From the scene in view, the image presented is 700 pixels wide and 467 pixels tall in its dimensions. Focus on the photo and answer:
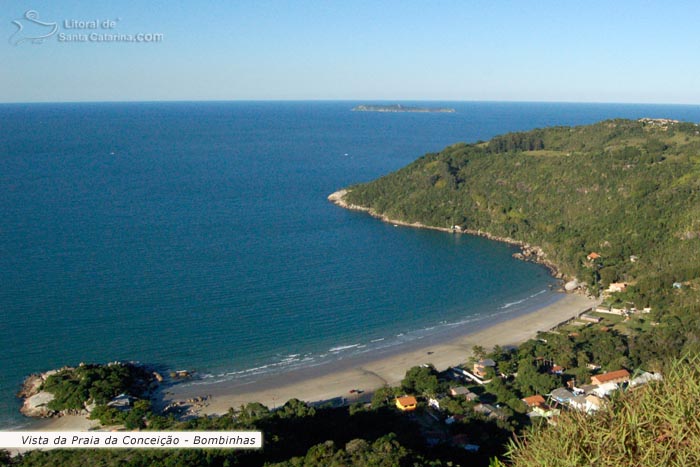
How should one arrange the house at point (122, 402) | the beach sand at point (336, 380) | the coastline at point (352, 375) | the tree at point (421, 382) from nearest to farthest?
the house at point (122, 402) → the tree at point (421, 382) → the beach sand at point (336, 380) → the coastline at point (352, 375)

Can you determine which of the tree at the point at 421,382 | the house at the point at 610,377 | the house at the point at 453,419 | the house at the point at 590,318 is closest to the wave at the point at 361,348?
the house at the point at 590,318

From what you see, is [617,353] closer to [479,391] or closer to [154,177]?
[479,391]

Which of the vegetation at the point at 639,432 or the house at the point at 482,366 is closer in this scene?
the vegetation at the point at 639,432

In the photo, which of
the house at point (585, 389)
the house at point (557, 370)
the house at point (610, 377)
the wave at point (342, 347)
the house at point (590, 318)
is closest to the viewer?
the house at point (585, 389)

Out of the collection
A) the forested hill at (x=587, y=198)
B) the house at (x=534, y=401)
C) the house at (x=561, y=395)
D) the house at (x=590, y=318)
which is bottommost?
the house at (x=590, y=318)

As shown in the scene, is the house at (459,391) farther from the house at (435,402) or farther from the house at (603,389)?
the house at (603,389)

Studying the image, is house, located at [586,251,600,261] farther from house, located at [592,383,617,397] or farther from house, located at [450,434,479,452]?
house, located at [450,434,479,452]
